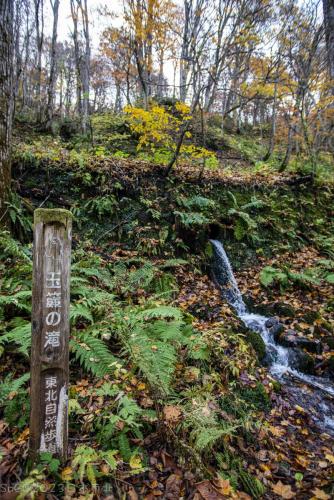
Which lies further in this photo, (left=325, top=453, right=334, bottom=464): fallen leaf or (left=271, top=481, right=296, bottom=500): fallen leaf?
(left=325, top=453, right=334, bottom=464): fallen leaf

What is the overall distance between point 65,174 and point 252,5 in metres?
11.8

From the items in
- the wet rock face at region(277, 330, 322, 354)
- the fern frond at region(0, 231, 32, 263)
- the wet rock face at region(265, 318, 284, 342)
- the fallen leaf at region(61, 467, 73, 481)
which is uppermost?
the fern frond at region(0, 231, 32, 263)

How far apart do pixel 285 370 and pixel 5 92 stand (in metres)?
6.76

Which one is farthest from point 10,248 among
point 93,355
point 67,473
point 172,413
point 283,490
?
point 283,490

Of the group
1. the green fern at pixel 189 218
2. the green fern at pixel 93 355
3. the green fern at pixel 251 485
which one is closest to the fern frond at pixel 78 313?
the green fern at pixel 93 355

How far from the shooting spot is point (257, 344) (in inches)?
205

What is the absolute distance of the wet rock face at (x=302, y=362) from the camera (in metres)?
5.11

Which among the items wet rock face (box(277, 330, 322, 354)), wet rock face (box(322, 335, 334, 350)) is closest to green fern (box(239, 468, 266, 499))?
wet rock face (box(277, 330, 322, 354))

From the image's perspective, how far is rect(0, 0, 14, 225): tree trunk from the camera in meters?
4.70

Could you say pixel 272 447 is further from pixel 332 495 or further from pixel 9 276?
pixel 9 276

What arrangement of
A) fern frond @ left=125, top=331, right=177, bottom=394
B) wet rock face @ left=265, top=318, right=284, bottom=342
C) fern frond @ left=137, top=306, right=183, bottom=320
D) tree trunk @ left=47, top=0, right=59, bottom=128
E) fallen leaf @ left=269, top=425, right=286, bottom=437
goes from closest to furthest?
fern frond @ left=125, top=331, right=177, bottom=394 → fallen leaf @ left=269, top=425, right=286, bottom=437 → fern frond @ left=137, top=306, right=183, bottom=320 → wet rock face @ left=265, top=318, right=284, bottom=342 → tree trunk @ left=47, top=0, right=59, bottom=128

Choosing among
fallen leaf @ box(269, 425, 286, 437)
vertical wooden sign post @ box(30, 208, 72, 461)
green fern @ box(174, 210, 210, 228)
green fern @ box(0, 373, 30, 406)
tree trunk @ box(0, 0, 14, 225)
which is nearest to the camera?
vertical wooden sign post @ box(30, 208, 72, 461)

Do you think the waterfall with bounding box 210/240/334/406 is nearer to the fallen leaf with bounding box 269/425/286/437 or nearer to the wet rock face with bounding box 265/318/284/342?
the wet rock face with bounding box 265/318/284/342

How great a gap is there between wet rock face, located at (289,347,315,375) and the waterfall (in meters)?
0.06
